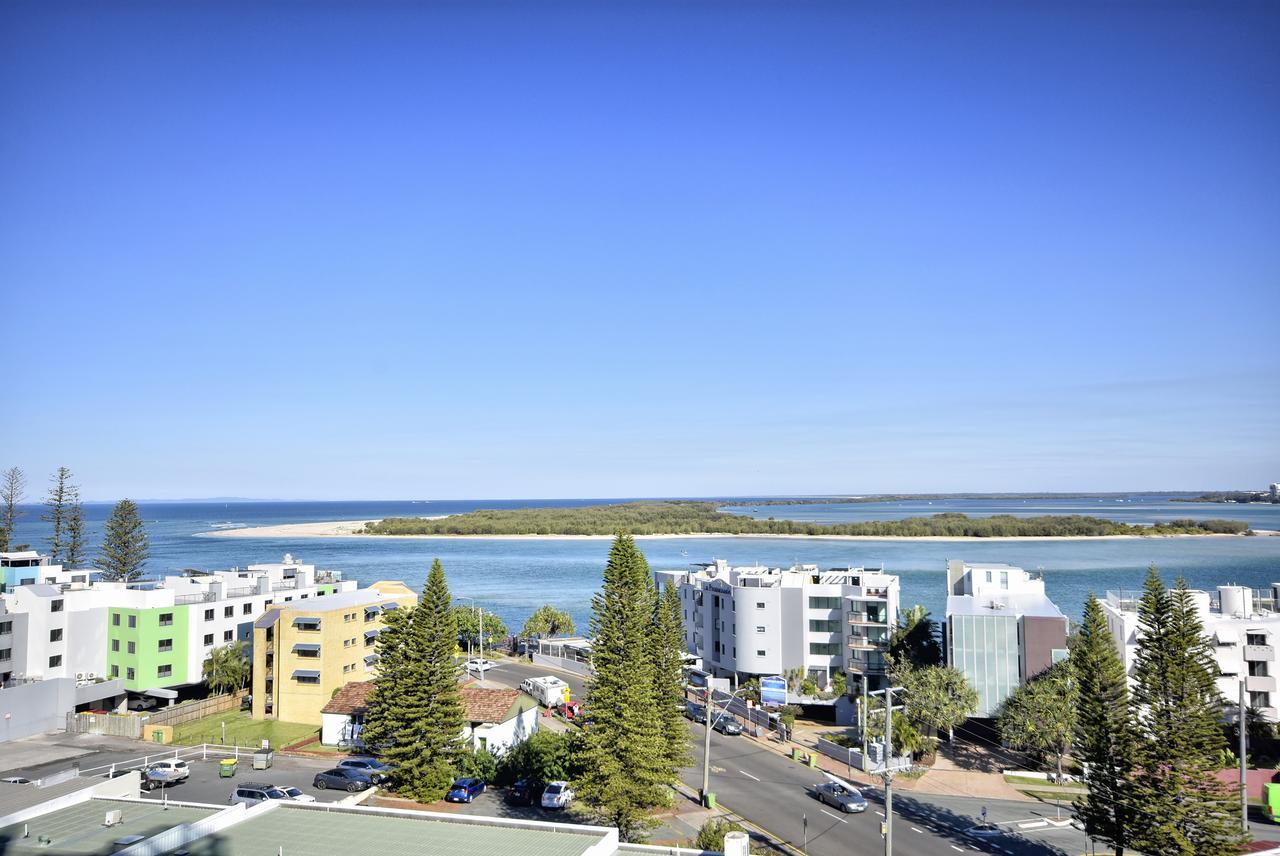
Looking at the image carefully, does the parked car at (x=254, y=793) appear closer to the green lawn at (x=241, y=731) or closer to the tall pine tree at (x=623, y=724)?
the green lawn at (x=241, y=731)

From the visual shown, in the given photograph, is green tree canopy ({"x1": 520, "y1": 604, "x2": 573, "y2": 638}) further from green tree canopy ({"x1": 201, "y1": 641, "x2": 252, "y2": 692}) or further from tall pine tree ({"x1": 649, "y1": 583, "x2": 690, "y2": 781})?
tall pine tree ({"x1": 649, "y1": 583, "x2": 690, "y2": 781})

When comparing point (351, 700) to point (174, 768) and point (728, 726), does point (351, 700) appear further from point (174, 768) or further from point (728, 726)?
point (728, 726)

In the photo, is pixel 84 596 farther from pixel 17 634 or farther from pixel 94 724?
pixel 94 724

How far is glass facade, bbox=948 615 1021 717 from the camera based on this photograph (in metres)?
52.6

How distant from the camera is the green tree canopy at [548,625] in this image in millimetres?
87000

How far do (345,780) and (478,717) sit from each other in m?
7.89

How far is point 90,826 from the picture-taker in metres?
23.8

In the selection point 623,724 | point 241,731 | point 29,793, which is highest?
point 623,724

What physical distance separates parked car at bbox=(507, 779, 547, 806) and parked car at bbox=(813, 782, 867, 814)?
1332 centimetres

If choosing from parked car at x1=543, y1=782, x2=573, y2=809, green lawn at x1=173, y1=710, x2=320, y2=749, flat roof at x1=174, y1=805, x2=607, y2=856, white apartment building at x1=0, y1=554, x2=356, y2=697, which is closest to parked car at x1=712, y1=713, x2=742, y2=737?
parked car at x1=543, y1=782, x2=573, y2=809

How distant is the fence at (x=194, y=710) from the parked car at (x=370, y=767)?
18641mm

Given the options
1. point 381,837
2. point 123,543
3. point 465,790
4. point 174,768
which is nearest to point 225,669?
point 174,768

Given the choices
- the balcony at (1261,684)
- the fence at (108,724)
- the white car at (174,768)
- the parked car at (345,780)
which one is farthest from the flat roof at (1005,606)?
the fence at (108,724)

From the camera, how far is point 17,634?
56.8m
